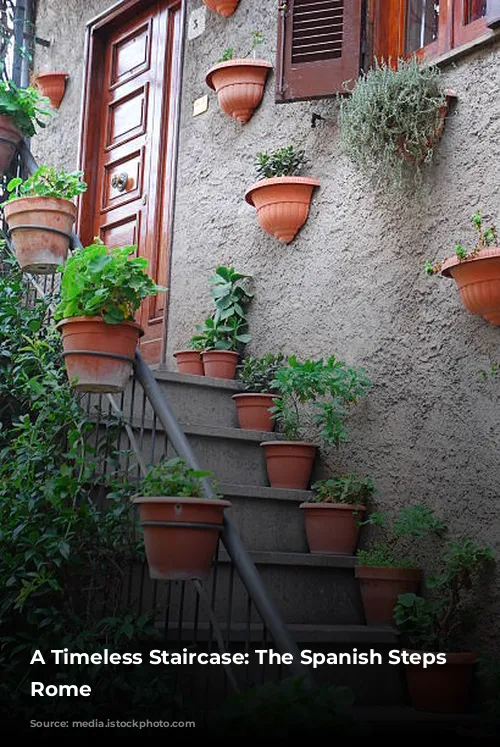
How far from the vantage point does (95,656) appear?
326 cm

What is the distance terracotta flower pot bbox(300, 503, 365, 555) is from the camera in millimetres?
4172

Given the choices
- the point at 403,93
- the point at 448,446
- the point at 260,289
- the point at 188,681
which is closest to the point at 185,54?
the point at 260,289

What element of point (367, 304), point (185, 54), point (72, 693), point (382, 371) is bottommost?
point (72, 693)

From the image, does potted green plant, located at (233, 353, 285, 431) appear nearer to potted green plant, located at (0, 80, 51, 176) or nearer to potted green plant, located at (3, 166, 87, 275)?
potted green plant, located at (3, 166, 87, 275)

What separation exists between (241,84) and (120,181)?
1.51 metres

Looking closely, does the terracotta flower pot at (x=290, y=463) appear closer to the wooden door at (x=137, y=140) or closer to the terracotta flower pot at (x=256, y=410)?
the terracotta flower pot at (x=256, y=410)

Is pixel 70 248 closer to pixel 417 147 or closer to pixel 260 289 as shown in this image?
pixel 260 289

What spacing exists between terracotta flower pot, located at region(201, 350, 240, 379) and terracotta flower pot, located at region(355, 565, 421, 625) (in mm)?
1453

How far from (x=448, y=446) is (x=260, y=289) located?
159cm

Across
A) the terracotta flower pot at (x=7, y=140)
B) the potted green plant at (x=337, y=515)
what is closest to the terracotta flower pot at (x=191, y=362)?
the potted green plant at (x=337, y=515)

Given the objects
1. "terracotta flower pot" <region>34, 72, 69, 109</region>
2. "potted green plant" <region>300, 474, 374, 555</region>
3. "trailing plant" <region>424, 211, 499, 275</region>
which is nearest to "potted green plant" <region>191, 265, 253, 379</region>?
"potted green plant" <region>300, 474, 374, 555</region>

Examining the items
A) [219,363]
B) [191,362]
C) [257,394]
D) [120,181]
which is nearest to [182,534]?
[257,394]

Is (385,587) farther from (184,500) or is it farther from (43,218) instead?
(43,218)

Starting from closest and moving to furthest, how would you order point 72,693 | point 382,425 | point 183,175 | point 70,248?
point 72,693
point 382,425
point 70,248
point 183,175
